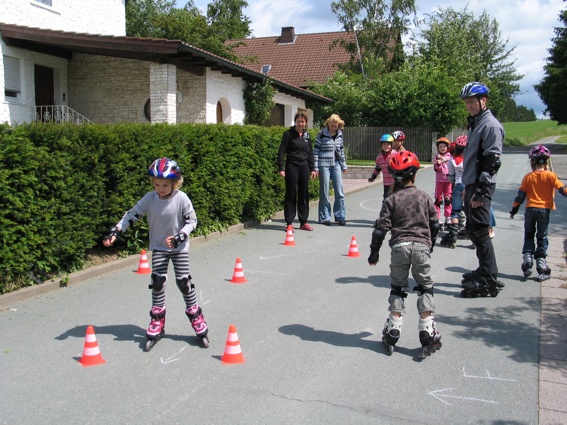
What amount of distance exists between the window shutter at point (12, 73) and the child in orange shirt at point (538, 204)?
13.9m

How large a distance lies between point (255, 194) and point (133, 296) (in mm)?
5241

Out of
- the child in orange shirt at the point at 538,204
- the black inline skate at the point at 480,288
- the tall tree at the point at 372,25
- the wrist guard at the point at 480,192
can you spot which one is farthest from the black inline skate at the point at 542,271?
the tall tree at the point at 372,25

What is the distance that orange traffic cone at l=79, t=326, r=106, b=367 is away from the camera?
467cm

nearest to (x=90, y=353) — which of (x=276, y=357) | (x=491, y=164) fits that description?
(x=276, y=357)

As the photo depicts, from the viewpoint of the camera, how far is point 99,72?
18.0 m

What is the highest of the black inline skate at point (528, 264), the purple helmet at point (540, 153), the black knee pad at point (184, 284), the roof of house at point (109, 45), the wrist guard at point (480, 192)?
the roof of house at point (109, 45)

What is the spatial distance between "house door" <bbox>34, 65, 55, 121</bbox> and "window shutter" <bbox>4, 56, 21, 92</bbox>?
1.13 metres

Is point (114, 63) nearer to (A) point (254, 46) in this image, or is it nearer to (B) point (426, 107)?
(B) point (426, 107)

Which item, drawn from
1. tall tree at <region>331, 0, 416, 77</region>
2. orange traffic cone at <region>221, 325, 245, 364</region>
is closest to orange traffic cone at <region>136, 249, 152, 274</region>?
orange traffic cone at <region>221, 325, 245, 364</region>

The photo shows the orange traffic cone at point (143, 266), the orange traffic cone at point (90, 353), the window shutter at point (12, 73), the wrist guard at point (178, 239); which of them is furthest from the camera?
the window shutter at point (12, 73)

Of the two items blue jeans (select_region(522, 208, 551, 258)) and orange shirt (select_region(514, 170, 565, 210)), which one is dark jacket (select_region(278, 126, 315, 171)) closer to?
orange shirt (select_region(514, 170, 565, 210))

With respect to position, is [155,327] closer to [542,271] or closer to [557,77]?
[542,271]

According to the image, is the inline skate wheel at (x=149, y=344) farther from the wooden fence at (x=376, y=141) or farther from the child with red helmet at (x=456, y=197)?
the wooden fence at (x=376, y=141)

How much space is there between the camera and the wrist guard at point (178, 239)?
4.77m
